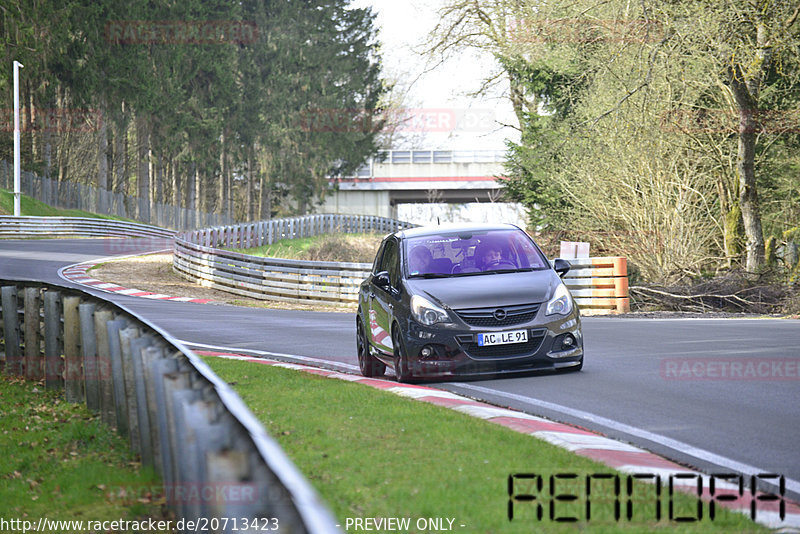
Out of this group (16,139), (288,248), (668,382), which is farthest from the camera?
(16,139)

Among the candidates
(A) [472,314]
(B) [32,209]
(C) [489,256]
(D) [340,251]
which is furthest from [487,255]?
(B) [32,209]

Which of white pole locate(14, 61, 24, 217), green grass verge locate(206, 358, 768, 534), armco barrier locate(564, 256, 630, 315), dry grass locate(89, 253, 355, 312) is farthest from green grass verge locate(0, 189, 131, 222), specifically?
green grass verge locate(206, 358, 768, 534)

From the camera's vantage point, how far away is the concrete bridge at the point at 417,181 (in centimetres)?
7769

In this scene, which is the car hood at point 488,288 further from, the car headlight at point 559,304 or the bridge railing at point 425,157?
the bridge railing at point 425,157

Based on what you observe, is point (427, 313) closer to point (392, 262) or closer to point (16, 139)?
point (392, 262)

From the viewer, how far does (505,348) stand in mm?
10781

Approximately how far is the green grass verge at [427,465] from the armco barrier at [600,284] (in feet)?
44.4

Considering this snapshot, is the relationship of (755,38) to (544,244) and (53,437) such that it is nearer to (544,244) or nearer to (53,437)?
(544,244)

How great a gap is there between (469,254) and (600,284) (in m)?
11.7

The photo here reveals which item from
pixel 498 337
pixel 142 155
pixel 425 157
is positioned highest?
pixel 425 157

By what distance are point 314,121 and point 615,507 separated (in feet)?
219

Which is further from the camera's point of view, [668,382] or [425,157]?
[425,157]

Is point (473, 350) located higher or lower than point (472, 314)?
lower

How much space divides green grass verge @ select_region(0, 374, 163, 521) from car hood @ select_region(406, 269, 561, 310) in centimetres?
365
